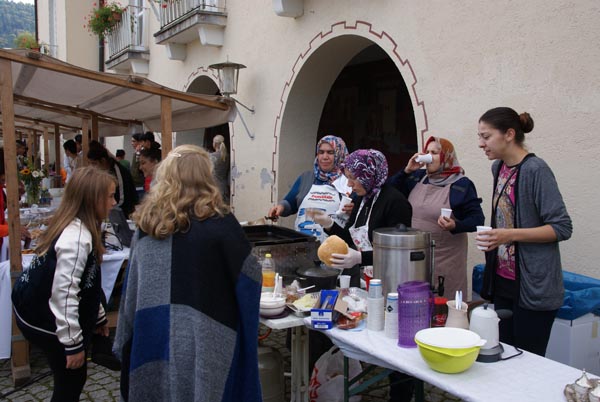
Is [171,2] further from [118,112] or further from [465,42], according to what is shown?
[465,42]

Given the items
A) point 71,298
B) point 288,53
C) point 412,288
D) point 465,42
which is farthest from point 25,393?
point 288,53

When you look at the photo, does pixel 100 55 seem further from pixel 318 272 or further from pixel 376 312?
pixel 376 312

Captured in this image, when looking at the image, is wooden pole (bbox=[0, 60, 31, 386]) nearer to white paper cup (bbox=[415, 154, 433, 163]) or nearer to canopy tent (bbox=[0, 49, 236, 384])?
canopy tent (bbox=[0, 49, 236, 384])

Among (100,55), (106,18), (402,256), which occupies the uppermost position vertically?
(100,55)

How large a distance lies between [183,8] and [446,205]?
23.2ft

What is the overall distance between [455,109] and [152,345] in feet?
10.8

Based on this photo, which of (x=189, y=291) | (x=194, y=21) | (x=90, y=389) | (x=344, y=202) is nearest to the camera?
(x=189, y=291)

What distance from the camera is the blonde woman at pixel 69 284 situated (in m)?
2.45

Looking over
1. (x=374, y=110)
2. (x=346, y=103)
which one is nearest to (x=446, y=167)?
(x=374, y=110)

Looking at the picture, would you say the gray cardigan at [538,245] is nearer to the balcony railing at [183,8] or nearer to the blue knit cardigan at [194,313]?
the blue knit cardigan at [194,313]

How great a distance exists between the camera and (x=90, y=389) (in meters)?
3.86

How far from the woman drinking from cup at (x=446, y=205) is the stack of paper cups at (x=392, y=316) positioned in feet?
3.11

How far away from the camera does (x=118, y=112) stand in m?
7.16

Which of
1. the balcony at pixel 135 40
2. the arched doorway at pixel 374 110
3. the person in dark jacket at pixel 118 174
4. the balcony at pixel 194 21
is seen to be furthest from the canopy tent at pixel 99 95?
the balcony at pixel 135 40
